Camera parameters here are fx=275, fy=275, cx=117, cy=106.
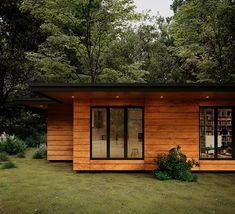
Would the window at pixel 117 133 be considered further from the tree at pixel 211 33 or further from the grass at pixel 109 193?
the tree at pixel 211 33

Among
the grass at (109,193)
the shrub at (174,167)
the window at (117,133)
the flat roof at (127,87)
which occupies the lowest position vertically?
the grass at (109,193)

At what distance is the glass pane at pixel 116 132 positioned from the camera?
9875 millimetres

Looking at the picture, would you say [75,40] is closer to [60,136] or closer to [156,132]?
[60,136]

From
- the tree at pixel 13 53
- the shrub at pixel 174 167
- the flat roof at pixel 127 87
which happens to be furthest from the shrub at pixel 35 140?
the shrub at pixel 174 167

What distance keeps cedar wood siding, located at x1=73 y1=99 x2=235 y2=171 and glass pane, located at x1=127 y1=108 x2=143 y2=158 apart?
201 millimetres

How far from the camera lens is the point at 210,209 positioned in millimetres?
5832

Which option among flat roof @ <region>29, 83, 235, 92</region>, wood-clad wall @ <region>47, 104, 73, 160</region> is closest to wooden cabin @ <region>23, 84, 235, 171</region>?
flat roof @ <region>29, 83, 235, 92</region>

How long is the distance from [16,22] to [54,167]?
1188 cm

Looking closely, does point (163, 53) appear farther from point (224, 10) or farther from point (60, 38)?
point (60, 38)

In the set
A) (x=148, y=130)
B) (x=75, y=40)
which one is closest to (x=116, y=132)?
(x=148, y=130)

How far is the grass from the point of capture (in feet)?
19.1

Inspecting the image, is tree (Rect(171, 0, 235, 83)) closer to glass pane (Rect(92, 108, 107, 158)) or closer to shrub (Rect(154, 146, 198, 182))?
shrub (Rect(154, 146, 198, 182))

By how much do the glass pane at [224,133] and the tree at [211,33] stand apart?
25.9 ft

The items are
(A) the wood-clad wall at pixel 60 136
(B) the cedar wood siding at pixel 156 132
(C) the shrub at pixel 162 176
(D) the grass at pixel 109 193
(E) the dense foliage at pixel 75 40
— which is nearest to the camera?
(D) the grass at pixel 109 193
